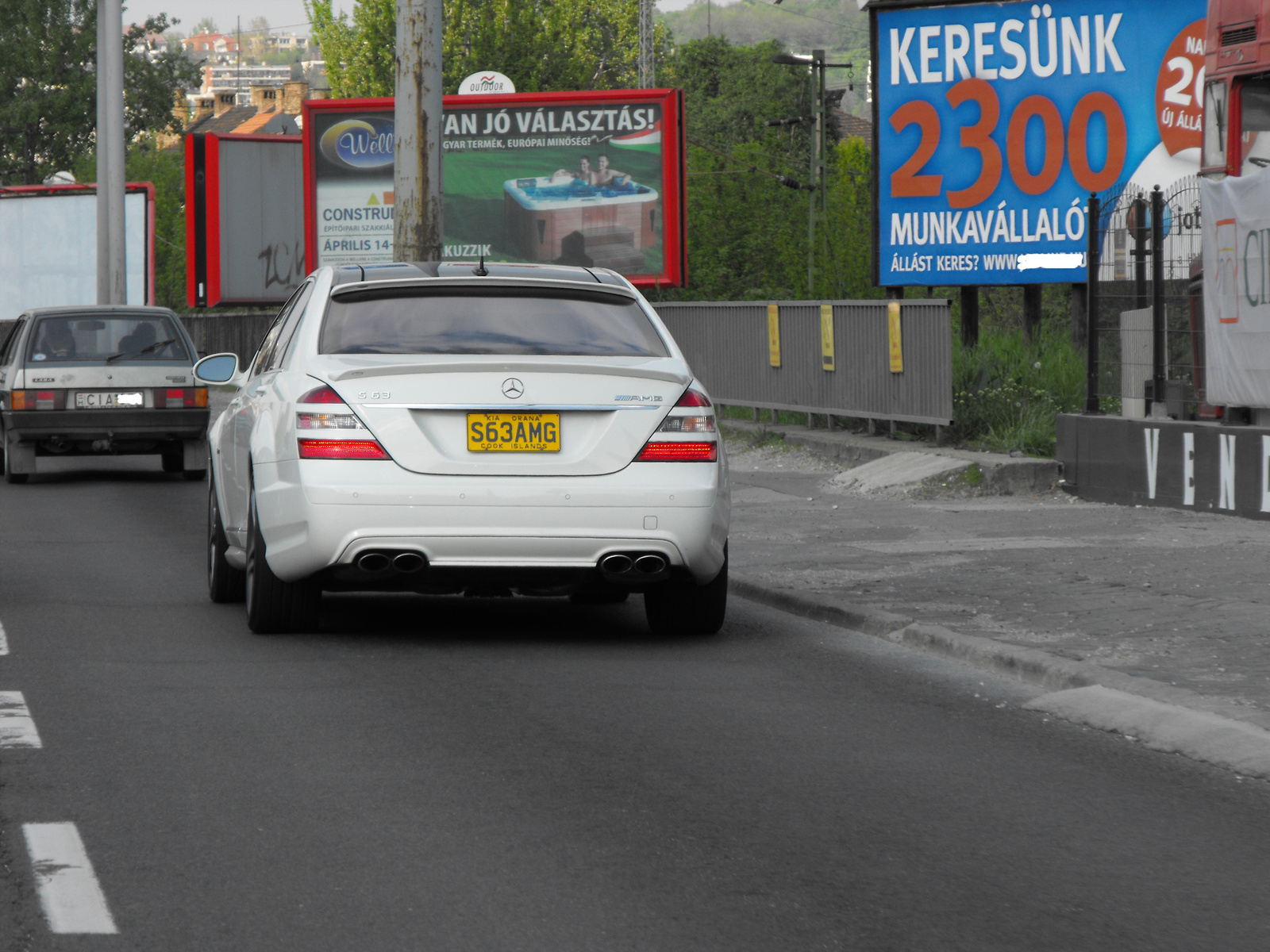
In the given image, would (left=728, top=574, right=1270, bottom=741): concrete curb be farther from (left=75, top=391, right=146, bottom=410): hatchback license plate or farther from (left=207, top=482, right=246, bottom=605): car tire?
(left=75, top=391, right=146, bottom=410): hatchback license plate

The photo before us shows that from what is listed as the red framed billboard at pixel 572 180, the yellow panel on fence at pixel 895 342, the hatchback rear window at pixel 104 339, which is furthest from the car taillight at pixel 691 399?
the red framed billboard at pixel 572 180

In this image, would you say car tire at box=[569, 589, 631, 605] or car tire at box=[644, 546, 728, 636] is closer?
car tire at box=[644, 546, 728, 636]

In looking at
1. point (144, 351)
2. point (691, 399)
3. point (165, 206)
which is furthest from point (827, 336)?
point (165, 206)

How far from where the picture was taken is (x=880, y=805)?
222 inches

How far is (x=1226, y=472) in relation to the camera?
13.0 metres

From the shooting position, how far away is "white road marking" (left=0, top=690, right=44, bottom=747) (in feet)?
21.1

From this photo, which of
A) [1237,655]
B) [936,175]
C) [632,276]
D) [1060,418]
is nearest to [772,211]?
[632,276]

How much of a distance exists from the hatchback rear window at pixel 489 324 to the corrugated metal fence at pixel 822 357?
972 cm

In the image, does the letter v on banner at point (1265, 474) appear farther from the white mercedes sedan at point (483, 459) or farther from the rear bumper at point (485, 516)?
the rear bumper at point (485, 516)

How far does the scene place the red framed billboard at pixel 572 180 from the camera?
31984 millimetres

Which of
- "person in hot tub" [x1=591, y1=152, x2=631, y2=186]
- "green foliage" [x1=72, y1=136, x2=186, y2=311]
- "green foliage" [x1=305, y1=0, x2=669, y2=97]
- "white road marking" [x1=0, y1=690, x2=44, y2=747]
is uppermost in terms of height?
"green foliage" [x1=305, y1=0, x2=669, y2=97]

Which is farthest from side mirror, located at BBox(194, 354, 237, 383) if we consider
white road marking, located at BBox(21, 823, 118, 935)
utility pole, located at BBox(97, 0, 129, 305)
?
utility pole, located at BBox(97, 0, 129, 305)

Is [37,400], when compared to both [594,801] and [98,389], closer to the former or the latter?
[98,389]

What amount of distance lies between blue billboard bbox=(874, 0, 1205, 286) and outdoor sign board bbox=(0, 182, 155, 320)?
22.5 meters
